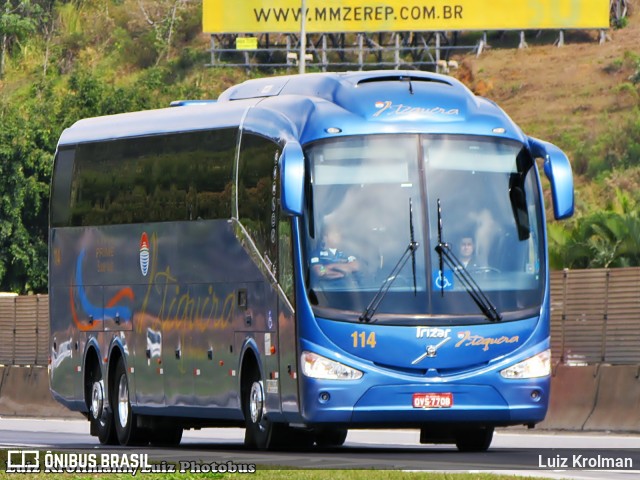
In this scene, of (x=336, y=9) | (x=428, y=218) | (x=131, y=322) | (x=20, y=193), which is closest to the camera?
(x=428, y=218)

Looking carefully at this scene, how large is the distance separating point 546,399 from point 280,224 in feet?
10.8

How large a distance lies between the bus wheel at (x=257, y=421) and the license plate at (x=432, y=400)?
7.13 feet

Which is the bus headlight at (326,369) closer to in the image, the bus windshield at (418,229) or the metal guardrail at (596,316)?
the bus windshield at (418,229)

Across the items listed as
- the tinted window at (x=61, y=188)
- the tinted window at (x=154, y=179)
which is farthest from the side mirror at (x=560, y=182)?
the tinted window at (x=61, y=188)

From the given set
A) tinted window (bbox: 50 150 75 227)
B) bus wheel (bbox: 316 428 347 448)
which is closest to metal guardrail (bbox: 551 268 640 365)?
bus wheel (bbox: 316 428 347 448)

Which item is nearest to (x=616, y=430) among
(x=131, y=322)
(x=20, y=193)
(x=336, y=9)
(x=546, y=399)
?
(x=546, y=399)

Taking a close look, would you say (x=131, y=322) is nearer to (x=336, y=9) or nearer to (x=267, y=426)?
(x=267, y=426)

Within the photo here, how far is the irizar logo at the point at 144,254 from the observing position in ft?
76.8

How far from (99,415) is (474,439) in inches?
246

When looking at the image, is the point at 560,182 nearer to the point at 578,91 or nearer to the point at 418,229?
the point at 418,229

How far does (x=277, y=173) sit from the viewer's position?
778 inches

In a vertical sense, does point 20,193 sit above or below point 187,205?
below

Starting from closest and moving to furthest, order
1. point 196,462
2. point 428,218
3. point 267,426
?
point 196,462
point 428,218
point 267,426

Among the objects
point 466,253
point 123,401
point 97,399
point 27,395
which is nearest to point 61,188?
point 97,399
